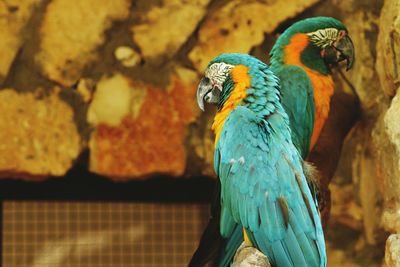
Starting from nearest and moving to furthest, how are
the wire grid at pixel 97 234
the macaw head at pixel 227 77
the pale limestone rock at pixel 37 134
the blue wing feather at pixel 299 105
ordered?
the macaw head at pixel 227 77 < the blue wing feather at pixel 299 105 < the pale limestone rock at pixel 37 134 < the wire grid at pixel 97 234

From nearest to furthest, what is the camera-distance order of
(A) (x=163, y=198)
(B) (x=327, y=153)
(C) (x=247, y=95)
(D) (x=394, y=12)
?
(C) (x=247, y=95), (D) (x=394, y=12), (B) (x=327, y=153), (A) (x=163, y=198)

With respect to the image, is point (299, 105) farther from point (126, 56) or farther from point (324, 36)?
point (126, 56)

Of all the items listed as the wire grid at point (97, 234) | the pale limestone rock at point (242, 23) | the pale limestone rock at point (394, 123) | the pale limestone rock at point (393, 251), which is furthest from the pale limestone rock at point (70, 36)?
the pale limestone rock at point (393, 251)

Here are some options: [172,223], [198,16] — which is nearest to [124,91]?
[198,16]

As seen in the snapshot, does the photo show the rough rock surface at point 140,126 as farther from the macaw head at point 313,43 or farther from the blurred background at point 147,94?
the macaw head at point 313,43

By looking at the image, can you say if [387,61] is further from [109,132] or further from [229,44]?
[109,132]

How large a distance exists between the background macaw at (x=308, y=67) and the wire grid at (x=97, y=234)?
25.4 inches

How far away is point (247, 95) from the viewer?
2105 millimetres

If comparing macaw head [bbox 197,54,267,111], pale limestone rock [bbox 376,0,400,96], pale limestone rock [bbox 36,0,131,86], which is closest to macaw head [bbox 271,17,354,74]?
pale limestone rock [bbox 376,0,400,96]

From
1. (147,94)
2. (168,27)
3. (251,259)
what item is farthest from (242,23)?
(251,259)

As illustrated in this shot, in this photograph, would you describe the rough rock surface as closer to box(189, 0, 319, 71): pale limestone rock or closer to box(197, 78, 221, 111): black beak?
box(189, 0, 319, 71): pale limestone rock

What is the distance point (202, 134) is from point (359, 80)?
19.2 inches

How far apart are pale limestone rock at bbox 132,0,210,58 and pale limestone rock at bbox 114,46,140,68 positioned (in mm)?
30

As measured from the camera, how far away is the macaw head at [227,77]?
214 centimetres
